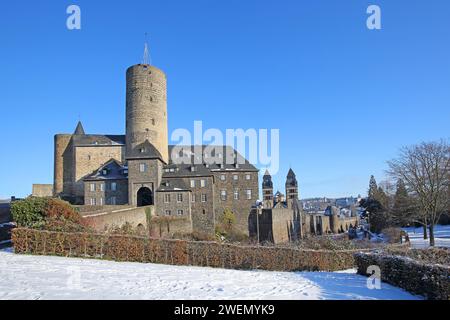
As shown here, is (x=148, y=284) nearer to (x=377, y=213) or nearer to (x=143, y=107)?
(x=143, y=107)

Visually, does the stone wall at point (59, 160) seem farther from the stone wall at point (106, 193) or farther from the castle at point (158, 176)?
the stone wall at point (106, 193)

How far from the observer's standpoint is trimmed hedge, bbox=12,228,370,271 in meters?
12.3

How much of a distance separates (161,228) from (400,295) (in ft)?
97.6

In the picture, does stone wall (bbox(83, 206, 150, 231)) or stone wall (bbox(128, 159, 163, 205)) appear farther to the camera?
stone wall (bbox(128, 159, 163, 205))

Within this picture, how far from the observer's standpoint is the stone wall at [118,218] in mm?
19094

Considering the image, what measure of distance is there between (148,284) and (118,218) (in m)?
16.8

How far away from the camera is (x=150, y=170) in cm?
3831

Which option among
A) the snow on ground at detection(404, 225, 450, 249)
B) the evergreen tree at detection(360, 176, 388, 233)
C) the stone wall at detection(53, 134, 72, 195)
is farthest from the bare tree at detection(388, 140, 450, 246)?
the stone wall at detection(53, 134, 72, 195)

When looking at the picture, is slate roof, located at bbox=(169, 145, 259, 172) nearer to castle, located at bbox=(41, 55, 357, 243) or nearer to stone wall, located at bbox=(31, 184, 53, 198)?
castle, located at bbox=(41, 55, 357, 243)

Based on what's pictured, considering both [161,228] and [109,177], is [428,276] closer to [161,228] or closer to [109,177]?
[161,228]

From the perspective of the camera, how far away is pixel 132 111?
43094 mm

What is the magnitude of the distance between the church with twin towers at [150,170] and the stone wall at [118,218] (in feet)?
13.0

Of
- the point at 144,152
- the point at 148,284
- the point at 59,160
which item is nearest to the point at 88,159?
the point at 59,160
